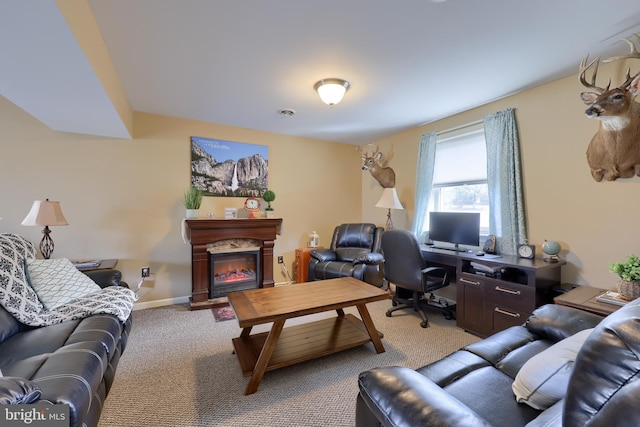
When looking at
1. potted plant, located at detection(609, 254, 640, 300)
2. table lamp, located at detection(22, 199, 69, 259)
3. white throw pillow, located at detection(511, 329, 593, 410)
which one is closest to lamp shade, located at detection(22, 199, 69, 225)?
table lamp, located at detection(22, 199, 69, 259)

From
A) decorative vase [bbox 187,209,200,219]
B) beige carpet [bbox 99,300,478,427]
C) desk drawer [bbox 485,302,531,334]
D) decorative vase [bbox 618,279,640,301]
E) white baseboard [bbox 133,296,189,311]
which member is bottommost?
beige carpet [bbox 99,300,478,427]

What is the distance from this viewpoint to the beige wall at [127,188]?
2.79 m

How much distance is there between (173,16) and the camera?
5.58 ft

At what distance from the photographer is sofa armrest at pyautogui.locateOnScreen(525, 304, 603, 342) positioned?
56.9 inches

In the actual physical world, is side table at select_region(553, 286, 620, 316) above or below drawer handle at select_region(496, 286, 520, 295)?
above

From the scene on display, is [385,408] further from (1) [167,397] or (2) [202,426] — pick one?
(1) [167,397]

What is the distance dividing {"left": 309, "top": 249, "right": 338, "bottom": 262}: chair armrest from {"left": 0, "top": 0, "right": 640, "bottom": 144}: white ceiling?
2.12 m

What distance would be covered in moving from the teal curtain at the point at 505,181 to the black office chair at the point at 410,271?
0.75m

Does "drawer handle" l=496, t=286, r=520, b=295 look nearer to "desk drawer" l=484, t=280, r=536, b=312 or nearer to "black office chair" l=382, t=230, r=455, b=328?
"desk drawer" l=484, t=280, r=536, b=312

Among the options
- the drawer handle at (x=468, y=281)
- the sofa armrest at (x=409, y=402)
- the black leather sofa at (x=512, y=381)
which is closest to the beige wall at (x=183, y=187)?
the drawer handle at (x=468, y=281)

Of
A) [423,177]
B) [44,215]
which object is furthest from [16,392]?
[423,177]

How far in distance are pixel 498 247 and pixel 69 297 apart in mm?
4045

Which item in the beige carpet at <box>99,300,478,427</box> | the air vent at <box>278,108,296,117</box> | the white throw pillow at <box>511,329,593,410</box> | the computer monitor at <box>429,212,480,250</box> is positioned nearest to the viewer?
the white throw pillow at <box>511,329,593,410</box>

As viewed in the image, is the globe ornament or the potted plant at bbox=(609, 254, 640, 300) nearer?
the potted plant at bbox=(609, 254, 640, 300)
